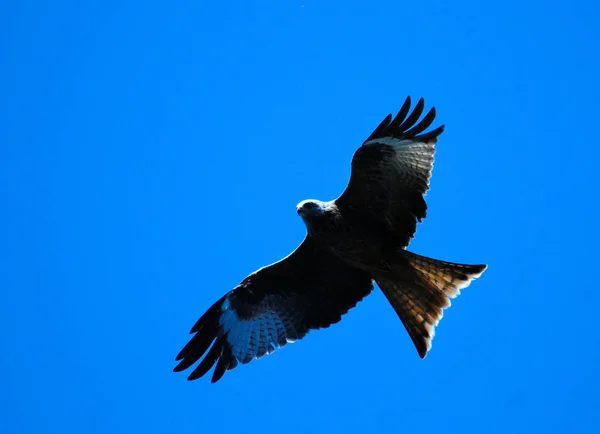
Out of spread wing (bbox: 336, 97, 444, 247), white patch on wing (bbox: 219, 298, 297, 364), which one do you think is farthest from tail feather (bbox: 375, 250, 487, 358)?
white patch on wing (bbox: 219, 298, 297, 364)

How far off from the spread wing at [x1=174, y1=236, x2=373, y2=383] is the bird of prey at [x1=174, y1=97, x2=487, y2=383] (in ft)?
0.04

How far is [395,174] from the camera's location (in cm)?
791

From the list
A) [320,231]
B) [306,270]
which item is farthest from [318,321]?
[320,231]

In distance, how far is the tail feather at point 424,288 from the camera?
8125 mm

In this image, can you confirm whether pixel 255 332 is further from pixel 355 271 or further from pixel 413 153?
pixel 413 153

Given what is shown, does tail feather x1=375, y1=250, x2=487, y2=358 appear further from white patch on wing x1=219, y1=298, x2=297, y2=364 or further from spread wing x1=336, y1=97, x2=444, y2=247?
white patch on wing x1=219, y1=298, x2=297, y2=364

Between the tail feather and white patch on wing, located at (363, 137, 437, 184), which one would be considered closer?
white patch on wing, located at (363, 137, 437, 184)

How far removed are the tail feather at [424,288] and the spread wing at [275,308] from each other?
1.54 feet

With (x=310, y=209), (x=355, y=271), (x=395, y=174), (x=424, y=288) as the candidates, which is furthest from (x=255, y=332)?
(x=395, y=174)

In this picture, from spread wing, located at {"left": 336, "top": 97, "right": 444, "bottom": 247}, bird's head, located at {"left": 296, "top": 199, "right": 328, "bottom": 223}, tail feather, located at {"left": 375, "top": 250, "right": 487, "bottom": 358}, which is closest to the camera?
spread wing, located at {"left": 336, "top": 97, "right": 444, "bottom": 247}

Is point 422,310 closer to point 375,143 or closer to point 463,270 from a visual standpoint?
point 463,270

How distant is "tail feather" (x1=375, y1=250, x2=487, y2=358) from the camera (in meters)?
8.12

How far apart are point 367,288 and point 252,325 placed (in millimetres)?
1398

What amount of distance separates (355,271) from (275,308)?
1.04m
